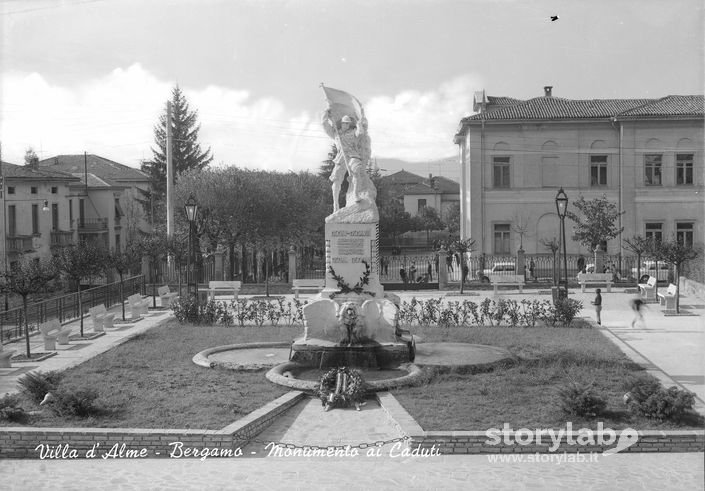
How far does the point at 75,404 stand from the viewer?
34.1ft

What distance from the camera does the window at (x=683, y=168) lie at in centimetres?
4084

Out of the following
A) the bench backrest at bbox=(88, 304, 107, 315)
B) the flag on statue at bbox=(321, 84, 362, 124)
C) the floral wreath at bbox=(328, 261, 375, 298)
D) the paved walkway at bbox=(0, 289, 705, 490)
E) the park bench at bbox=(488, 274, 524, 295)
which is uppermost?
Answer: the flag on statue at bbox=(321, 84, 362, 124)

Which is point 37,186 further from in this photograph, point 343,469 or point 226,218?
point 343,469

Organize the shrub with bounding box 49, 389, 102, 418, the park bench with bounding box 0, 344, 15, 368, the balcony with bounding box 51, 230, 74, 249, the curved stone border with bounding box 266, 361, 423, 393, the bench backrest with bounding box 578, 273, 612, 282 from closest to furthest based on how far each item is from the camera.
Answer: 1. the shrub with bounding box 49, 389, 102, 418
2. the curved stone border with bounding box 266, 361, 423, 393
3. the park bench with bounding box 0, 344, 15, 368
4. the bench backrest with bounding box 578, 273, 612, 282
5. the balcony with bounding box 51, 230, 74, 249

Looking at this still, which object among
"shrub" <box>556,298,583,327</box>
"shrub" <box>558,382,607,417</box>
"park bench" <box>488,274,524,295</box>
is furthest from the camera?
"park bench" <box>488,274,524,295</box>

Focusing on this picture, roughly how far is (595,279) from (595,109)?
14.4 meters

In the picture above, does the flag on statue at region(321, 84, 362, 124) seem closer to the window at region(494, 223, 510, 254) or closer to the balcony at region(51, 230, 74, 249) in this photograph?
the window at region(494, 223, 510, 254)

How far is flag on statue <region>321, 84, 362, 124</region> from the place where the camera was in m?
15.5

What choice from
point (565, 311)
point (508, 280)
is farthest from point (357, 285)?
point (508, 280)

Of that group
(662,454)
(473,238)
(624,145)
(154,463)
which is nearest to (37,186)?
(473,238)

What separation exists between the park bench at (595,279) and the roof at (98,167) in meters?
35.7

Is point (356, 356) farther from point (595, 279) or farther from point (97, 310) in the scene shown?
point (595, 279)

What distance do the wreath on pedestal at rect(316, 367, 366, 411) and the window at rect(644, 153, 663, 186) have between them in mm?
33195

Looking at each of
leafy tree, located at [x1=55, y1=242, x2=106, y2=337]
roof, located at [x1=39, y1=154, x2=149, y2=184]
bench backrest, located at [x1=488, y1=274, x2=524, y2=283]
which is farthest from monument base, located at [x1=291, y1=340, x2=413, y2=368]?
roof, located at [x1=39, y1=154, x2=149, y2=184]
